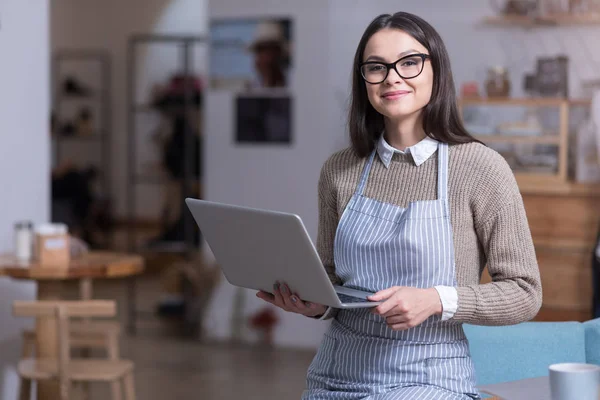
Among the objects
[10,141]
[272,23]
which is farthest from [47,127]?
[272,23]

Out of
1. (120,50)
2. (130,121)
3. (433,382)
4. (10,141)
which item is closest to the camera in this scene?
(433,382)

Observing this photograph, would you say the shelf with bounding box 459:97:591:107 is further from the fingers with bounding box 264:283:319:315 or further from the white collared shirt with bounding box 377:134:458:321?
the fingers with bounding box 264:283:319:315

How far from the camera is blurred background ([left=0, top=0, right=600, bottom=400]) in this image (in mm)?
4500

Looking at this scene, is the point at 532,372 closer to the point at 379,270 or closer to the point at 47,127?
the point at 379,270

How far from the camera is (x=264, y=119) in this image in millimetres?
6199

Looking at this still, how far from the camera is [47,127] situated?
4668 mm

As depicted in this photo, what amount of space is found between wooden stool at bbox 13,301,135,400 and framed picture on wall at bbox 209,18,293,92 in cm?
277

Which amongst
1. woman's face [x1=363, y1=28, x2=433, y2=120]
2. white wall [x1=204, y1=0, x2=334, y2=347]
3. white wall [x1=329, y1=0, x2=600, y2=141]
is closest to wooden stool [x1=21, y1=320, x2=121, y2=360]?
white wall [x1=204, y1=0, x2=334, y2=347]

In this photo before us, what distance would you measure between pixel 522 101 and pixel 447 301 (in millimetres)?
3402

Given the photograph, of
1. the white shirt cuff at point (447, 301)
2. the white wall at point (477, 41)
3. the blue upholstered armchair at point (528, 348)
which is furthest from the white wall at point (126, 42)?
the white shirt cuff at point (447, 301)

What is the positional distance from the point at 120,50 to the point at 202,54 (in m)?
0.88

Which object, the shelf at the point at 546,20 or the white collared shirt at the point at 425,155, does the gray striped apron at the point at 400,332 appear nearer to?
the white collared shirt at the point at 425,155

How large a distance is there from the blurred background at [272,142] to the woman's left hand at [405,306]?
2573mm

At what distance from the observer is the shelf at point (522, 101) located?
194 inches
